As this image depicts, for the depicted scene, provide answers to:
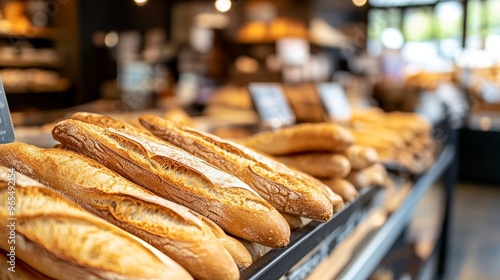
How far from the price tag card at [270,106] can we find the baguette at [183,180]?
4.05 feet

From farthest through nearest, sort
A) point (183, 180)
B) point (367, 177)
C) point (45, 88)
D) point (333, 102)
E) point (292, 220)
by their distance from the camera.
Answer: point (45, 88) → point (333, 102) → point (367, 177) → point (292, 220) → point (183, 180)

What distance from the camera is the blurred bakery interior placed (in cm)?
385

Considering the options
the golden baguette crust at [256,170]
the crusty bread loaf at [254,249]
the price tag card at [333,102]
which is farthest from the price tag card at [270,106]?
the crusty bread loaf at [254,249]

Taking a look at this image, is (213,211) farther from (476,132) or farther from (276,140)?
(476,132)

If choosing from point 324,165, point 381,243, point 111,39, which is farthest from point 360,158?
point 111,39

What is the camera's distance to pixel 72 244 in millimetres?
626

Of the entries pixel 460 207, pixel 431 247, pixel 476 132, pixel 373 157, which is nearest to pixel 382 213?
pixel 373 157

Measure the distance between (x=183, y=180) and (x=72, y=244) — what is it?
261mm

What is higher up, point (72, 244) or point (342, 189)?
point (72, 244)

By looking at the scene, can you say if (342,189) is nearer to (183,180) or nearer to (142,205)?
(183,180)

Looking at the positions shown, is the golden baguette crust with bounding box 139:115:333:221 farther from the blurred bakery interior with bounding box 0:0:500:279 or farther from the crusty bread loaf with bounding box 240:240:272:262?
the blurred bakery interior with bounding box 0:0:500:279

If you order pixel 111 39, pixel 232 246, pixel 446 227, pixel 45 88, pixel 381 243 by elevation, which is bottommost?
pixel 446 227

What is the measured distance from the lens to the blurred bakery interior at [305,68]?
3846 mm

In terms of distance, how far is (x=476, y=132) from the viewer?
258 inches
